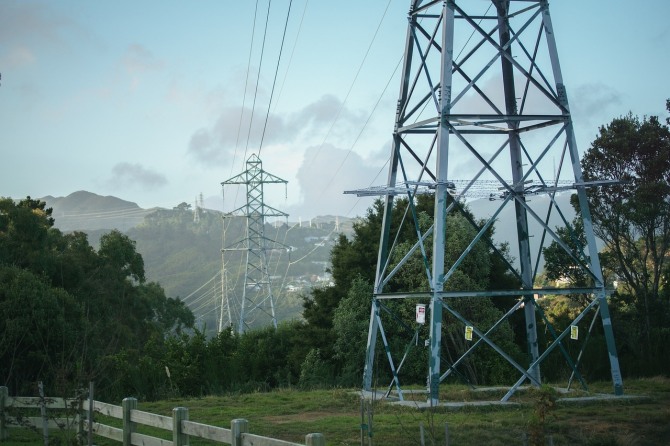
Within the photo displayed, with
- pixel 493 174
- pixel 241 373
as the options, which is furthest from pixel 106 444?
pixel 241 373

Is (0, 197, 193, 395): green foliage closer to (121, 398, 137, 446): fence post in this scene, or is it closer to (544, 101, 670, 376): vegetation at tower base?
(121, 398, 137, 446): fence post

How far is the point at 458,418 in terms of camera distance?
15.7 meters

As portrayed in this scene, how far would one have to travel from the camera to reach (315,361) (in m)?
31.6

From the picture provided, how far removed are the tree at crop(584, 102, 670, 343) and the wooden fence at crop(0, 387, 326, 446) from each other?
2344 centimetres

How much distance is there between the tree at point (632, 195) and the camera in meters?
32.7

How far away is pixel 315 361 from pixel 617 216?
41.7 ft

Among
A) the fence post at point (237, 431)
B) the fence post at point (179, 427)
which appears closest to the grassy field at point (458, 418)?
the fence post at point (237, 431)

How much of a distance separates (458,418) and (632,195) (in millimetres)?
20236

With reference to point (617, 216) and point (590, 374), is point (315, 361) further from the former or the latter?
point (617, 216)

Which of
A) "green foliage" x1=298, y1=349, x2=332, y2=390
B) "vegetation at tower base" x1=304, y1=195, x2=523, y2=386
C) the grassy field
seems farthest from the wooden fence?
"vegetation at tower base" x1=304, y1=195, x2=523, y2=386

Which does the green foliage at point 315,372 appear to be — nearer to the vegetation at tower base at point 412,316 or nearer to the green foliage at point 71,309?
the vegetation at tower base at point 412,316

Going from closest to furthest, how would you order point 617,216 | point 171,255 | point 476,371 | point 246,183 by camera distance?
point 476,371 < point 617,216 < point 246,183 < point 171,255

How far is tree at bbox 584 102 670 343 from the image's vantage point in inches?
1287

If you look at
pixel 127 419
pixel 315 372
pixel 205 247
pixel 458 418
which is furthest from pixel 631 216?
pixel 205 247
